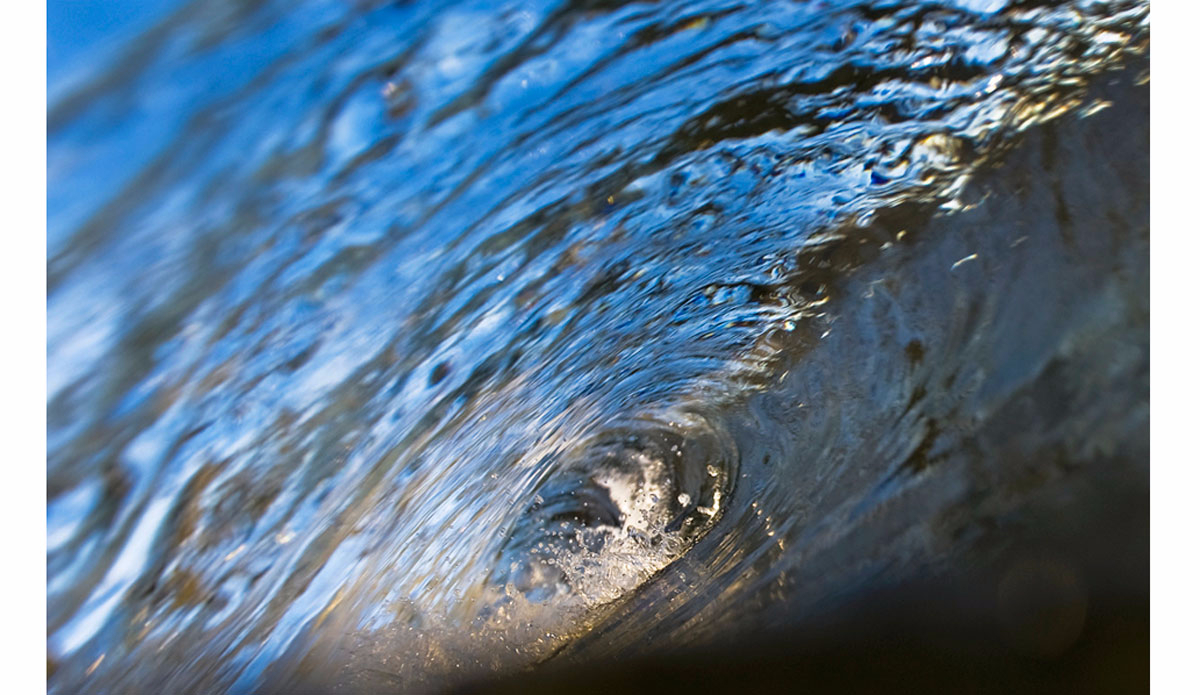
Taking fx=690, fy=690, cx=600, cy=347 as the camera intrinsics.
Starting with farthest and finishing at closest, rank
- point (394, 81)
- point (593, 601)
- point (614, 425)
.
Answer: point (614, 425) → point (593, 601) → point (394, 81)

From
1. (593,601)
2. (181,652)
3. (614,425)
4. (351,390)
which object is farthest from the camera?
(614,425)

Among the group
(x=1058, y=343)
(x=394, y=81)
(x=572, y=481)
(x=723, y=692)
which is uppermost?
(x=394, y=81)

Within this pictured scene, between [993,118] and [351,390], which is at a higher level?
[351,390]

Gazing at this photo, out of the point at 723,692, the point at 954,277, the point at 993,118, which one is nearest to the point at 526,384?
the point at 723,692

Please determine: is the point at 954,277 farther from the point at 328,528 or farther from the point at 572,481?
the point at 328,528

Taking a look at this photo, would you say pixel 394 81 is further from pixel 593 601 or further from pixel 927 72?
pixel 593 601

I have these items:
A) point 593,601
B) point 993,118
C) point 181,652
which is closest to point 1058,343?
point 993,118

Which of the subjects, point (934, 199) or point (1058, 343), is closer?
point (1058, 343)
